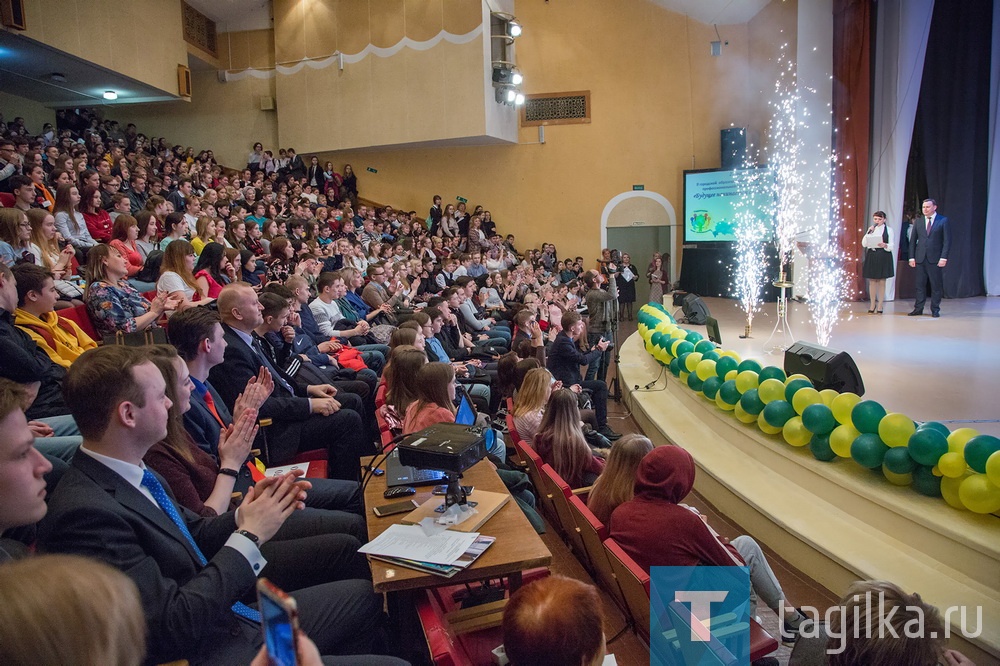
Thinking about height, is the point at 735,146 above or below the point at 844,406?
above

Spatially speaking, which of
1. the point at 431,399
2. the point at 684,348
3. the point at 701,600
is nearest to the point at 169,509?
the point at 431,399

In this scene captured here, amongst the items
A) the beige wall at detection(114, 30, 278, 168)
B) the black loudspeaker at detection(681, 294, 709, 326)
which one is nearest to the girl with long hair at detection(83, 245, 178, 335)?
the black loudspeaker at detection(681, 294, 709, 326)

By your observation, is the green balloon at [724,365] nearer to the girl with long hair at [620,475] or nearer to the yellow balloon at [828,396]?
the yellow balloon at [828,396]

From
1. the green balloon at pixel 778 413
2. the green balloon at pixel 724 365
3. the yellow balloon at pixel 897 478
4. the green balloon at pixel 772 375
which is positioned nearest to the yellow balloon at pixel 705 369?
the green balloon at pixel 724 365

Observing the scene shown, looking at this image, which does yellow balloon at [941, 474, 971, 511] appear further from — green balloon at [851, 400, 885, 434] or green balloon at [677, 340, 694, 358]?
green balloon at [677, 340, 694, 358]

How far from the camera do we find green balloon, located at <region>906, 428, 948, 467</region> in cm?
307

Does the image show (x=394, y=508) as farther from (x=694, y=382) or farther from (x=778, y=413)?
(x=694, y=382)

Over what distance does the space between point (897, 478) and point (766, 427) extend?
3.18ft

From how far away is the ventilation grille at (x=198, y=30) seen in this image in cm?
1317

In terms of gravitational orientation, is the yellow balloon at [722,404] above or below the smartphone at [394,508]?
below

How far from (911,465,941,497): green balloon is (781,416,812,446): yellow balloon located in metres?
0.73

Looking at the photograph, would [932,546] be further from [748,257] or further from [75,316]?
[748,257]

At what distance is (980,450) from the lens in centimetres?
285

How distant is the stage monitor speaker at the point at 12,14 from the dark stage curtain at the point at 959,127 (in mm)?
12293
